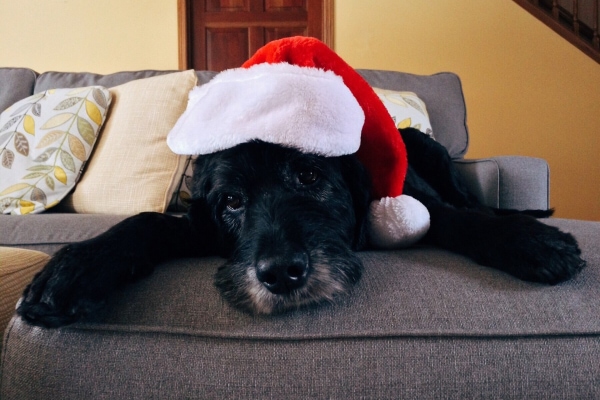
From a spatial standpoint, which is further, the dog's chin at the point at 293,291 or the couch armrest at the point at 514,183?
the couch armrest at the point at 514,183

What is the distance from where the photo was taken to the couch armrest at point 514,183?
1.76 m

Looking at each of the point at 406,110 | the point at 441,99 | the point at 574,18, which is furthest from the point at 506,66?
the point at 406,110

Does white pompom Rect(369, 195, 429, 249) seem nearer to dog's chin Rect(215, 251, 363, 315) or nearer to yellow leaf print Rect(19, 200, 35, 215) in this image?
dog's chin Rect(215, 251, 363, 315)

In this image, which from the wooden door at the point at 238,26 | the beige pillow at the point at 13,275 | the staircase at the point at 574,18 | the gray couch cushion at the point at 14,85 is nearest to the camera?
the beige pillow at the point at 13,275

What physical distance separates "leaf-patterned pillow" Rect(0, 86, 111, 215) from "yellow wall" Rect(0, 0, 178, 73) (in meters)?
1.89

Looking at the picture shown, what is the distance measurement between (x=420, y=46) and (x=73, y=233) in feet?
10.1

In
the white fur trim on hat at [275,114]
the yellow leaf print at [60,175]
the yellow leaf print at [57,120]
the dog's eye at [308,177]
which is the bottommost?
the yellow leaf print at [60,175]

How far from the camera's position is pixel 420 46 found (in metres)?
3.53

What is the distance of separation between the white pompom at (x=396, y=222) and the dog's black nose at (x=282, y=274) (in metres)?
0.35

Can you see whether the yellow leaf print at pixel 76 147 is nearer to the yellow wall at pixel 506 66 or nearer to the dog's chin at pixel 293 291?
the dog's chin at pixel 293 291

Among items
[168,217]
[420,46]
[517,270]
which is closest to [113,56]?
[420,46]

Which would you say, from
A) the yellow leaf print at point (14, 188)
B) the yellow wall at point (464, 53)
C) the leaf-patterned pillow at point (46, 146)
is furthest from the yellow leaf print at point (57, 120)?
the yellow wall at point (464, 53)

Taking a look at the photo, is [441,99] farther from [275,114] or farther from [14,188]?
[14,188]

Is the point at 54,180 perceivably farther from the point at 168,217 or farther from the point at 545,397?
the point at 545,397
